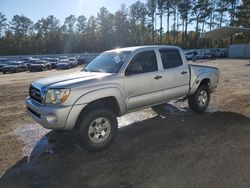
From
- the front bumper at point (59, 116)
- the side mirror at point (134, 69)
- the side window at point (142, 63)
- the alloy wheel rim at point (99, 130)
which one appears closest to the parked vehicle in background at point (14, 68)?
the side window at point (142, 63)

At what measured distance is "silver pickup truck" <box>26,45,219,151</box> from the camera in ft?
14.9


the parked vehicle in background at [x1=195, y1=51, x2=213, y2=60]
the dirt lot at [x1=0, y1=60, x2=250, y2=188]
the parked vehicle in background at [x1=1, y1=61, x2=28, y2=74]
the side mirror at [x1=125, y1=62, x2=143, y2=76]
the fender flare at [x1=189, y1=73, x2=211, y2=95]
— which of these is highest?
the side mirror at [x1=125, y1=62, x2=143, y2=76]

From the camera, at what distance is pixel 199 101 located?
7391 millimetres

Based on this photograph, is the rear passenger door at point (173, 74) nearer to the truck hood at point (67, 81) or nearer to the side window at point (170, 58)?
the side window at point (170, 58)

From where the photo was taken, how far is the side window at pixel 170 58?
620 centimetres

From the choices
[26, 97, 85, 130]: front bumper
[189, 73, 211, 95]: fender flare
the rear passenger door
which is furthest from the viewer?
[189, 73, 211, 95]: fender flare

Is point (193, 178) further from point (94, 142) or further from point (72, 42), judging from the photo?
point (72, 42)

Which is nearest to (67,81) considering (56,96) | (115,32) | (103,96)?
(56,96)

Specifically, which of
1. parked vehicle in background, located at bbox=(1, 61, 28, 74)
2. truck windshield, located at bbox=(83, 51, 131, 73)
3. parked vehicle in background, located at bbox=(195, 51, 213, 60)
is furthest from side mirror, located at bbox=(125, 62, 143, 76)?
parked vehicle in background, located at bbox=(195, 51, 213, 60)

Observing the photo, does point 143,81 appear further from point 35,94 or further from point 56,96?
point 35,94

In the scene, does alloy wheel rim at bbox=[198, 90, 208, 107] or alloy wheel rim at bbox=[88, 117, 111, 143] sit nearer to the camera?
alloy wheel rim at bbox=[88, 117, 111, 143]

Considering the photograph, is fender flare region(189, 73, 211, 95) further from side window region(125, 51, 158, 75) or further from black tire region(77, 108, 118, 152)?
black tire region(77, 108, 118, 152)

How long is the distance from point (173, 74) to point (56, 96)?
9.64 feet

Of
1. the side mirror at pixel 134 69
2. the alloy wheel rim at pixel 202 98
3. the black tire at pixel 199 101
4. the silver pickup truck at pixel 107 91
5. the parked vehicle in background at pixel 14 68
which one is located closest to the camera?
the silver pickup truck at pixel 107 91
